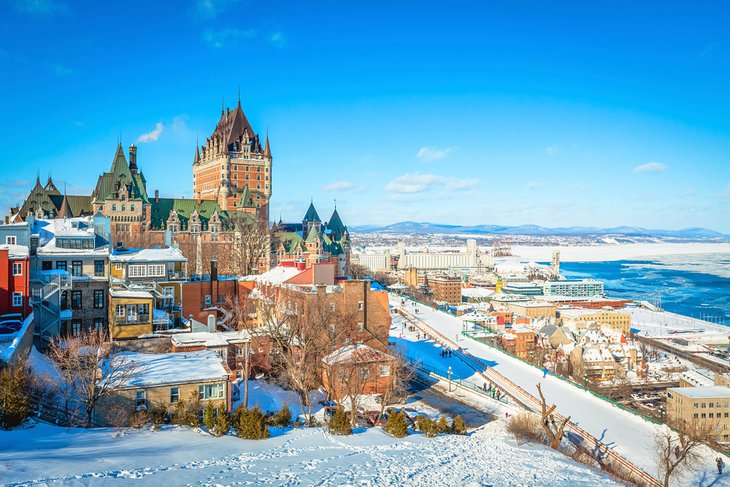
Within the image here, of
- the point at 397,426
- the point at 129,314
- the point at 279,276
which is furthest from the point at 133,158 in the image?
the point at 397,426

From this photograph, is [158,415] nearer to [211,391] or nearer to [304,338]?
[211,391]

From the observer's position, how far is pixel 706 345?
85062mm

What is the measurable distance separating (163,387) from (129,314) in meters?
10.1

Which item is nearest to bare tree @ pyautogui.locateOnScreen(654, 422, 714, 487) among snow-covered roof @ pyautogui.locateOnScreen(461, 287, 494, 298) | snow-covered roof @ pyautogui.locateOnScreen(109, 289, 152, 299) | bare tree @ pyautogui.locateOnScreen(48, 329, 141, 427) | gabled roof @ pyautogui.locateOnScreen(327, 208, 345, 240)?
bare tree @ pyautogui.locateOnScreen(48, 329, 141, 427)

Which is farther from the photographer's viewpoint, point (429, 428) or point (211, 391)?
point (211, 391)

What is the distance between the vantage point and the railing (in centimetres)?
2730

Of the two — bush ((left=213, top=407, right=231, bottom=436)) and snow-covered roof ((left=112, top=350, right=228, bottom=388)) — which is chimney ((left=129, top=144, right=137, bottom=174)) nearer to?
snow-covered roof ((left=112, top=350, right=228, bottom=388))

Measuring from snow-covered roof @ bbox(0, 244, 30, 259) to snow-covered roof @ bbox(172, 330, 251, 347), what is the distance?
26.1ft

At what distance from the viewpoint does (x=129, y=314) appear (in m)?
30.3

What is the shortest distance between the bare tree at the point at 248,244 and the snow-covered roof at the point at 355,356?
2979 centimetres

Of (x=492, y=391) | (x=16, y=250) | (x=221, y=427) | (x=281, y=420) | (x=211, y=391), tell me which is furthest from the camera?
(x=492, y=391)

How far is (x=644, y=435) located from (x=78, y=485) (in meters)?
30.8

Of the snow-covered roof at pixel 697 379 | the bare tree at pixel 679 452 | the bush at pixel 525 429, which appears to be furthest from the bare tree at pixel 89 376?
the snow-covered roof at pixel 697 379

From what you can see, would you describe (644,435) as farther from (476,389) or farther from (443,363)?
(443,363)
